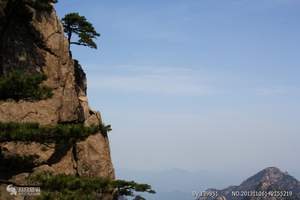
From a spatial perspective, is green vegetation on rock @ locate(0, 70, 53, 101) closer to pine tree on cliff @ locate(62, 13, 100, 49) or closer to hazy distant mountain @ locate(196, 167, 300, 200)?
pine tree on cliff @ locate(62, 13, 100, 49)

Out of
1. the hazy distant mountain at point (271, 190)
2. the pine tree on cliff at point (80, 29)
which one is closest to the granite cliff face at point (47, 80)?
the pine tree on cliff at point (80, 29)

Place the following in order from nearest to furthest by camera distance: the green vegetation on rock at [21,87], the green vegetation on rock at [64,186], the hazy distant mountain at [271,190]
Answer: the green vegetation on rock at [21,87], the green vegetation on rock at [64,186], the hazy distant mountain at [271,190]

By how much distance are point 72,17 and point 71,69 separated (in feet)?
16.9

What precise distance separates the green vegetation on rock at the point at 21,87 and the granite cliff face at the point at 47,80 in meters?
12.1

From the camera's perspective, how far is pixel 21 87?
14.2 metres

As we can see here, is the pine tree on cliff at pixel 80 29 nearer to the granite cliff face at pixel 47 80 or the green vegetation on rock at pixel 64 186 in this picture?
the granite cliff face at pixel 47 80

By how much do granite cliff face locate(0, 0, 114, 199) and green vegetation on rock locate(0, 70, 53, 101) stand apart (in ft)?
39.5

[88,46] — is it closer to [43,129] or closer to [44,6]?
[44,6]

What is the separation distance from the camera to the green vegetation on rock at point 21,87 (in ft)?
46.1

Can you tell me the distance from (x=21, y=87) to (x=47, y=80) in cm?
1755

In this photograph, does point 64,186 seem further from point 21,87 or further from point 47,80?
point 47,80

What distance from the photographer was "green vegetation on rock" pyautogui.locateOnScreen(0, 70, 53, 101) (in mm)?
14038

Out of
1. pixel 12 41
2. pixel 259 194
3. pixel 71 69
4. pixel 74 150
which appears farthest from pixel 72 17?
pixel 259 194

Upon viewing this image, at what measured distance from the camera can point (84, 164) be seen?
36.1 metres
